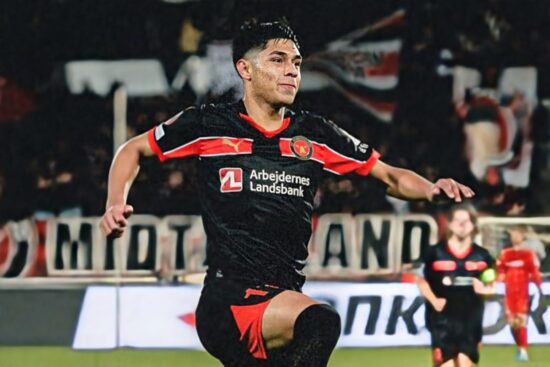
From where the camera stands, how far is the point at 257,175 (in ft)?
19.7

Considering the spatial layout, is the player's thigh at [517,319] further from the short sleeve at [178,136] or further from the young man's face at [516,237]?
the short sleeve at [178,136]

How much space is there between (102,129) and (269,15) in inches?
64.0

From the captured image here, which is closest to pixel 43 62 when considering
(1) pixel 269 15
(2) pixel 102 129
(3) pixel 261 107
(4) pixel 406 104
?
(2) pixel 102 129

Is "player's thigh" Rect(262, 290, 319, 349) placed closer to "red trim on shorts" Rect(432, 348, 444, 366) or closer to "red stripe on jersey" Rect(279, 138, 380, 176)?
"red stripe on jersey" Rect(279, 138, 380, 176)

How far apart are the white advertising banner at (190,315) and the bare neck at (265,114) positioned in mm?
4492

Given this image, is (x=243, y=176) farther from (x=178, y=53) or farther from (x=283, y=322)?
(x=178, y=53)

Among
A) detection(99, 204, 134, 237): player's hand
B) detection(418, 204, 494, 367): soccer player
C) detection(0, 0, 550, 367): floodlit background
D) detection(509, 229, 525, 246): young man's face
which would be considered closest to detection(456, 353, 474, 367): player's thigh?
detection(418, 204, 494, 367): soccer player

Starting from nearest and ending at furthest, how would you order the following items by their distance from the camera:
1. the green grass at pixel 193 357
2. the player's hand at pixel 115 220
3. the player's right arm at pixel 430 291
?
the player's hand at pixel 115 220
the player's right arm at pixel 430 291
the green grass at pixel 193 357

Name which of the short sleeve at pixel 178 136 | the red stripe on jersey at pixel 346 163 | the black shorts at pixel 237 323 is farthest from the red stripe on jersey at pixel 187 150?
the black shorts at pixel 237 323

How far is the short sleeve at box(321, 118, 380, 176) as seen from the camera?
620 centimetres

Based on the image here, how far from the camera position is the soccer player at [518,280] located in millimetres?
10438

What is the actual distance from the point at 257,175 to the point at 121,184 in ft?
2.03

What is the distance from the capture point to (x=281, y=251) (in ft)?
19.2

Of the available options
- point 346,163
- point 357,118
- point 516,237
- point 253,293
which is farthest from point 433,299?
point 253,293
